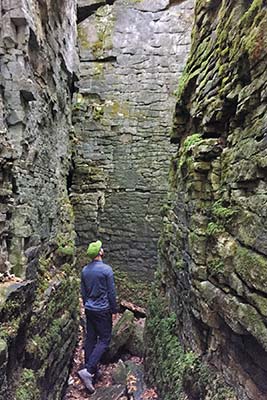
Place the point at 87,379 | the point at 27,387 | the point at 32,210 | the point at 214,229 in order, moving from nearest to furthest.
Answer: the point at 214,229 → the point at 27,387 → the point at 32,210 → the point at 87,379

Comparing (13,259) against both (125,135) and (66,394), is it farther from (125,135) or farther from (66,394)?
(125,135)

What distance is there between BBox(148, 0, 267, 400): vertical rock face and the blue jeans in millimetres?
1386

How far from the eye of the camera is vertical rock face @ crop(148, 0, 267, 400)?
2051 millimetres

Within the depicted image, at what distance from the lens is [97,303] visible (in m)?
4.66

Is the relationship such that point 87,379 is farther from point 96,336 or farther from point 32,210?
point 32,210

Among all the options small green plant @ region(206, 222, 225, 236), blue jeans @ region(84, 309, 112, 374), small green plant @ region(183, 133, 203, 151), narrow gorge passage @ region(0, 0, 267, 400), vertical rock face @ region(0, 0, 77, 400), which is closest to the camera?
narrow gorge passage @ region(0, 0, 267, 400)

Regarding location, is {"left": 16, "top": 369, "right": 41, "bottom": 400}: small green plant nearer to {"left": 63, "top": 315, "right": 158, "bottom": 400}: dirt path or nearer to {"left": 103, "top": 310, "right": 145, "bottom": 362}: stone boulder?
{"left": 63, "top": 315, "right": 158, "bottom": 400}: dirt path

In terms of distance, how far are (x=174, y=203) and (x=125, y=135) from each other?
12.5ft

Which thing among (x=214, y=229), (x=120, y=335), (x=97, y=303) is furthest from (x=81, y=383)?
(x=214, y=229)

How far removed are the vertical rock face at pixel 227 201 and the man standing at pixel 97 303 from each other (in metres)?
1.22

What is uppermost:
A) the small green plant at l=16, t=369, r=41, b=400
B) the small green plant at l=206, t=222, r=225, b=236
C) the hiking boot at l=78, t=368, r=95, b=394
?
the small green plant at l=206, t=222, r=225, b=236

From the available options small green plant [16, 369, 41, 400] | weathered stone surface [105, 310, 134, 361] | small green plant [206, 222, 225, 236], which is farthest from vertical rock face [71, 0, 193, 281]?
small green plant [206, 222, 225, 236]

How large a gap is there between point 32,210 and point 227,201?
7.69 feet

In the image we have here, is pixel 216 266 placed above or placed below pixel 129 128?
below
